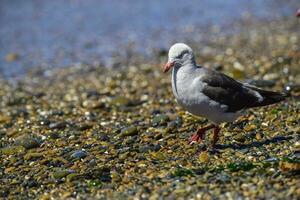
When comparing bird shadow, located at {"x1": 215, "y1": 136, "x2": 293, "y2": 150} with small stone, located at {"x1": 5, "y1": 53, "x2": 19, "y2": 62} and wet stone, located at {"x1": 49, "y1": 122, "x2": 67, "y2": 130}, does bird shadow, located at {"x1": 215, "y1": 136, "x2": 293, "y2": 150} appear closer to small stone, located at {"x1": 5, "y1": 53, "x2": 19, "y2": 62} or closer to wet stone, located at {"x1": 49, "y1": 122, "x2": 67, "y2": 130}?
wet stone, located at {"x1": 49, "y1": 122, "x2": 67, "y2": 130}

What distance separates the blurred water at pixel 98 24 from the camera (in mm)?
16703

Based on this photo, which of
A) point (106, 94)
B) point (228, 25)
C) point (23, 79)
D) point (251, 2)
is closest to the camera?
point (106, 94)

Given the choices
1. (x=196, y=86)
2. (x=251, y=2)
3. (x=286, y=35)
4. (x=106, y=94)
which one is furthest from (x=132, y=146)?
(x=251, y=2)

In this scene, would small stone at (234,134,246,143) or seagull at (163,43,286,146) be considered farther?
small stone at (234,134,246,143)

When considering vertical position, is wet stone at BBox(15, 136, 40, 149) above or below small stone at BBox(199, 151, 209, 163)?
below

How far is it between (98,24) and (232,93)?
12.2 m

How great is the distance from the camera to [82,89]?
13086 mm

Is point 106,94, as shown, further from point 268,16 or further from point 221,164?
point 268,16

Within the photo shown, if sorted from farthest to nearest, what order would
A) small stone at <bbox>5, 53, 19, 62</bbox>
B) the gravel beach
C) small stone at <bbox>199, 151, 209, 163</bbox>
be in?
small stone at <bbox>5, 53, 19, 62</bbox>
small stone at <bbox>199, 151, 209, 163</bbox>
the gravel beach

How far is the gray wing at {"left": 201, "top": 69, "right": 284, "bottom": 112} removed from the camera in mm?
7871

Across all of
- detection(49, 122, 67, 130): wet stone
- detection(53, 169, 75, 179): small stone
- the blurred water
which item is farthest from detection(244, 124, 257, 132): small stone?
the blurred water

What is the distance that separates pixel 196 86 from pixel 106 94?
4.77 m

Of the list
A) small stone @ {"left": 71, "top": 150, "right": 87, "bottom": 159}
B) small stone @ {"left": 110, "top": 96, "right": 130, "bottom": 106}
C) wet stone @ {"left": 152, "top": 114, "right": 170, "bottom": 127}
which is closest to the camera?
small stone @ {"left": 71, "top": 150, "right": 87, "bottom": 159}

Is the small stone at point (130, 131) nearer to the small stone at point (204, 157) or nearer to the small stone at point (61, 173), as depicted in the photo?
the small stone at point (204, 157)
